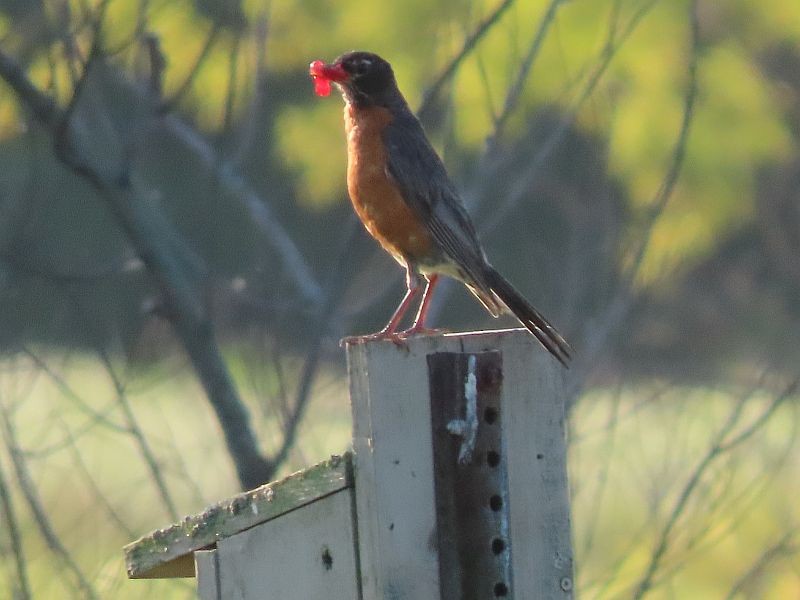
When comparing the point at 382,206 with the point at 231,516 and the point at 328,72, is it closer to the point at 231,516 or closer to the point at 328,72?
the point at 328,72

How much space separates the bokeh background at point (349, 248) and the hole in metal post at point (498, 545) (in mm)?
1531

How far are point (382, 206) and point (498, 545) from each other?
1624mm

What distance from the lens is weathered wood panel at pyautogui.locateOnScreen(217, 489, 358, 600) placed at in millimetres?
2982

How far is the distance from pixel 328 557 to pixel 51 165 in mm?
7981

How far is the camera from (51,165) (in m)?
10.5

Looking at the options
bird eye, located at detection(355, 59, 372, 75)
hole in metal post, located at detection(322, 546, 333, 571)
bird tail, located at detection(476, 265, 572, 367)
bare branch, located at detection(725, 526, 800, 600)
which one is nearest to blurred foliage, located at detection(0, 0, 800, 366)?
bird eye, located at detection(355, 59, 372, 75)

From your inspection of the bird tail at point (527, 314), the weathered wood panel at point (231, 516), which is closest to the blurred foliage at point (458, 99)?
the bird tail at point (527, 314)

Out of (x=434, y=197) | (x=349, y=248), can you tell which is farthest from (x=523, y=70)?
(x=349, y=248)

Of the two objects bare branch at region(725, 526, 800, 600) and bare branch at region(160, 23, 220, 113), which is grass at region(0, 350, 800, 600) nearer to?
bare branch at region(725, 526, 800, 600)

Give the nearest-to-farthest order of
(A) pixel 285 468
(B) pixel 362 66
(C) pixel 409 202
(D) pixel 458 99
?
(C) pixel 409 202 < (B) pixel 362 66 < (A) pixel 285 468 < (D) pixel 458 99

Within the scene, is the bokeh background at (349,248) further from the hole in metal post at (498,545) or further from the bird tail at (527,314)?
the hole in metal post at (498,545)

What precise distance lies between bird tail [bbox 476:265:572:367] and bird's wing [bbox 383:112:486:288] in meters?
0.18

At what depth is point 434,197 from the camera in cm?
436

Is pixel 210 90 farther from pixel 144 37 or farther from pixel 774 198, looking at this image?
pixel 774 198
